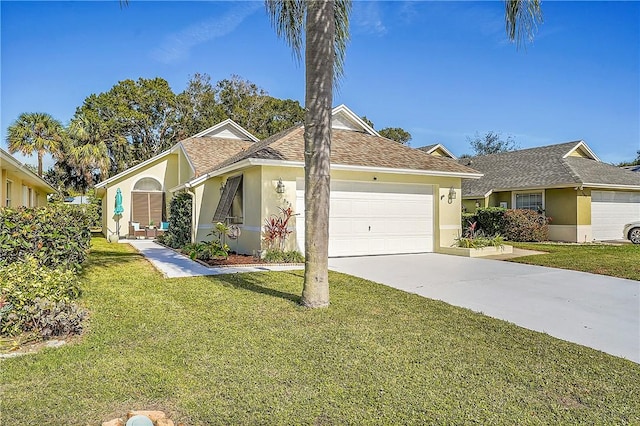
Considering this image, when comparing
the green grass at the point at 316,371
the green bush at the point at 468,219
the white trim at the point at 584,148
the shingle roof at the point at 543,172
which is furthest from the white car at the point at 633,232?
the green grass at the point at 316,371

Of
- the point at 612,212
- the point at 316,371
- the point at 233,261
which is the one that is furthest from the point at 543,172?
the point at 316,371

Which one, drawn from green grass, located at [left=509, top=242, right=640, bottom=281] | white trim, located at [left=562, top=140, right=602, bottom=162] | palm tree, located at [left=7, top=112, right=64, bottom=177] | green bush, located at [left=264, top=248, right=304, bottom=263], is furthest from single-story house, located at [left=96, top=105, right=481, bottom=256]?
palm tree, located at [left=7, top=112, right=64, bottom=177]

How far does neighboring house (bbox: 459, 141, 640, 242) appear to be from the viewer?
1936 cm

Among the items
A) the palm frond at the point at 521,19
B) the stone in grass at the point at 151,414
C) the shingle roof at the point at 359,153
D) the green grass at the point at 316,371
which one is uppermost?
the palm frond at the point at 521,19

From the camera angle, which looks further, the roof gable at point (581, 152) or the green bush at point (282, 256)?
the roof gable at point (581, 152)

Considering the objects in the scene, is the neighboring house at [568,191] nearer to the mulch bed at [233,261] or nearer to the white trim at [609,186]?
the white trim at [609,186]

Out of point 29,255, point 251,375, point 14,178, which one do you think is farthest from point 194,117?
point 251,375

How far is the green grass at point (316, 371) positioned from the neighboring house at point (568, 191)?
661 inches

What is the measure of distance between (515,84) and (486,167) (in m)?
11.3

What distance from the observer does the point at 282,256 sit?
11.8 metres

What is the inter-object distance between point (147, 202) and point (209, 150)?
5619 mm

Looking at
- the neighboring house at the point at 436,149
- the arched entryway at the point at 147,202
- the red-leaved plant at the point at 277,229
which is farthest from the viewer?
Result: the neighboring house at the point at 436,149

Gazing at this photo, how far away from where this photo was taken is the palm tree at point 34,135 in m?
26.3

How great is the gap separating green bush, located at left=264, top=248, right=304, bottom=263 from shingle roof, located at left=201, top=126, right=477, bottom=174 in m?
2.85
